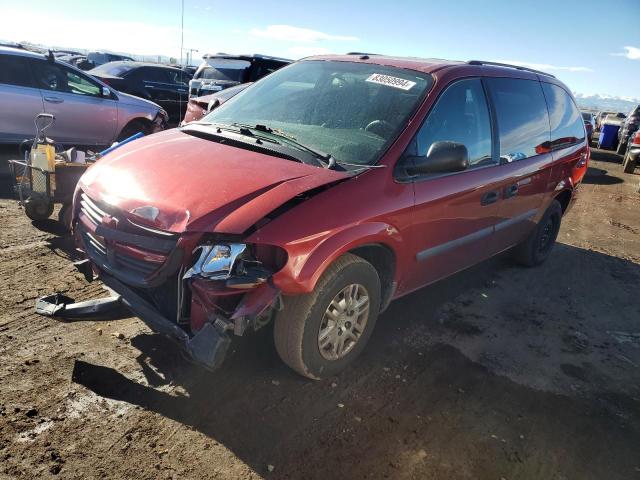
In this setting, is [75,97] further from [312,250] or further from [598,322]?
[598,322]

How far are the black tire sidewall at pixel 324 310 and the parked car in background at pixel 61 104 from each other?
666cm

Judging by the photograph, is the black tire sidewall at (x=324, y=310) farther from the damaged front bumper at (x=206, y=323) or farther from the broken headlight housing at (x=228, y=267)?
the broken headlight housing at (x=228, y=267)

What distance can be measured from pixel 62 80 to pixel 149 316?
6.83 m

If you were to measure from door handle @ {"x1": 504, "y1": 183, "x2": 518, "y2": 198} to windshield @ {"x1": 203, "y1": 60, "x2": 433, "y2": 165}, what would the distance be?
53.1 inches

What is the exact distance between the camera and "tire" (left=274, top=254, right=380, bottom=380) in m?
2.81

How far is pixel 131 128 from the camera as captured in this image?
9.00 metres

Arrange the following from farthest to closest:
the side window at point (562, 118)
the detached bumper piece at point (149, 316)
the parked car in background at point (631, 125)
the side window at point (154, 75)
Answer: the parked car in background at point (631, 125) → the side window at point (154, 75) → the side window at point (562, 118) → the detached bumper piece at point (149, 316)

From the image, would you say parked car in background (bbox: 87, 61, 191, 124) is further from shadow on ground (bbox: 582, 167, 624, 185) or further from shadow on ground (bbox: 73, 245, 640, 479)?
shadow on ground (bbox: 73, 245, 640, 479)

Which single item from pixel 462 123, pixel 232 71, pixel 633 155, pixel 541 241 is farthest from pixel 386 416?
pixel 633 155

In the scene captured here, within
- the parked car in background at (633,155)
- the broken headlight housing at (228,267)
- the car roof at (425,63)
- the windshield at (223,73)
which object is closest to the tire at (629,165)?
the parked car in background at (633,155)

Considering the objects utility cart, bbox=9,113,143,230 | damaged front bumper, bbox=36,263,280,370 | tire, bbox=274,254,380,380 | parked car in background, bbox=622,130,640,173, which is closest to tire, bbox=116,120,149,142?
utility cart, bbox=9,113,143,230

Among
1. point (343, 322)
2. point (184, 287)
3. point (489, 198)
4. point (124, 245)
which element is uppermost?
point (489, 198)

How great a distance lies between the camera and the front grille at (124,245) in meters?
Answer: 2.63

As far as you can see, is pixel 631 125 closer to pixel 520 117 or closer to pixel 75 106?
pixel 520 117
